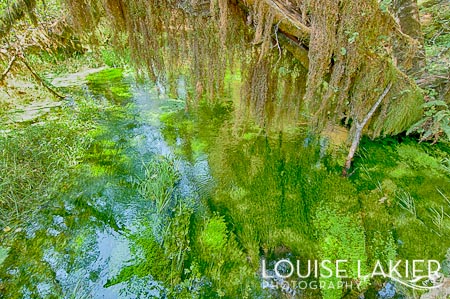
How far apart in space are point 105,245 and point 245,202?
140cm

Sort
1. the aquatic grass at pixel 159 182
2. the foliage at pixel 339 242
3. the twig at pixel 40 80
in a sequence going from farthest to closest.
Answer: the twig at pixel 40 80 → the aquatic grass at pixel 159 182 → the foliage at pixel 339 242

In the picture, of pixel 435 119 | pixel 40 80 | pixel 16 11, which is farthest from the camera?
pixel 40 80

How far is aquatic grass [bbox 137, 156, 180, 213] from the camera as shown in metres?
2.74

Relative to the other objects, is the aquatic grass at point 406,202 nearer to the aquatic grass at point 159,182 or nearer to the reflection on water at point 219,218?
the reflection on water at point 219,218

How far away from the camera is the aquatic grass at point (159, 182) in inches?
108

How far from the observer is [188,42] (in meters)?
2.36

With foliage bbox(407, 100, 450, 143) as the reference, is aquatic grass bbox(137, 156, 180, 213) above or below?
below

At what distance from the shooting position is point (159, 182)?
283cm

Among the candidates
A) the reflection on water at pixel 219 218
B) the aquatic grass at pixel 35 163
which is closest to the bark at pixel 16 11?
the aquatic grass at pixel 35 163

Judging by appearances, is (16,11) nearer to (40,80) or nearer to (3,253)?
(3,253)

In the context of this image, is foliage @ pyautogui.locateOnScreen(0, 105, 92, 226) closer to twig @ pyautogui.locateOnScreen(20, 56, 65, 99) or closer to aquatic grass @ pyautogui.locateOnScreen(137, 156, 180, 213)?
twig @ pyautogui.locateOnScreen(20, 56, 65, 99)

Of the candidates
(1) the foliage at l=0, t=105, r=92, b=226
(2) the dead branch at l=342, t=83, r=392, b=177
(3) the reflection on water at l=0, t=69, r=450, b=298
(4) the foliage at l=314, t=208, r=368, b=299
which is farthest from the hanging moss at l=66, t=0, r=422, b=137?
(1) the foliage at l=0, t=105, r=92, b=226

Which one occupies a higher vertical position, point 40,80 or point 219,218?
point 40,80

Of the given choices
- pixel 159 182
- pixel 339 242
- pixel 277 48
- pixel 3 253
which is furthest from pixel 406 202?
pixel 3 253
